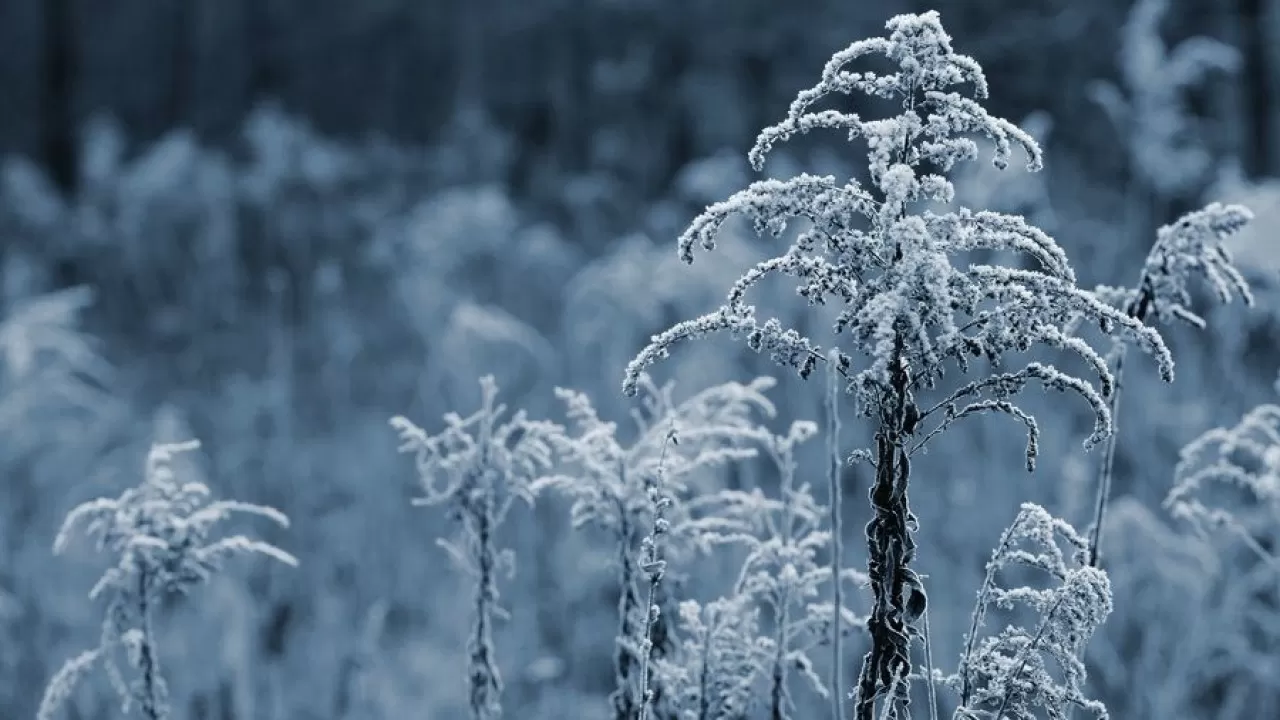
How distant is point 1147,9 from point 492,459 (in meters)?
4.63

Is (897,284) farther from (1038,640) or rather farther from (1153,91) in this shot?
(1153,91)

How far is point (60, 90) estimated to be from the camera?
18.1m

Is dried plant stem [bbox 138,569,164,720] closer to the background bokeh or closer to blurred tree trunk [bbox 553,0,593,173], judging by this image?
the background bokeh

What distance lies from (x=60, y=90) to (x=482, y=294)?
10676 millimetres

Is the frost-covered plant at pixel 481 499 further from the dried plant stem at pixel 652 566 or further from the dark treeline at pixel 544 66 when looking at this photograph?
the dark treeline at pixel 544 66

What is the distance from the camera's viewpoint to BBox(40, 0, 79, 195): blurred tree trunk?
59.5 ft

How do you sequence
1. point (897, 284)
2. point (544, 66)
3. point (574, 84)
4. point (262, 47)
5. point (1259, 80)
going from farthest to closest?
point (262, 47) < point (544, 66) < point (574, 84) < point (1259, 80) < point (897, 284)

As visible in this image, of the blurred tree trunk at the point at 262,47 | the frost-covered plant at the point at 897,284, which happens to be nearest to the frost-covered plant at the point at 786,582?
the frost-covered plant at the point at 897,284

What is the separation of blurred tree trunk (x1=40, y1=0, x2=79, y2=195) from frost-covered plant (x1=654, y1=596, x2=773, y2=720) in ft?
57.1

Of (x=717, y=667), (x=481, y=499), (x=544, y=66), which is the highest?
(x=544, y=66)

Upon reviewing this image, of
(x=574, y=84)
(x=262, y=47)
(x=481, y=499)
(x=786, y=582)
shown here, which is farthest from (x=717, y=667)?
(x=262, y=47)

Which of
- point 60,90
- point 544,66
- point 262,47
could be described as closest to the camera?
point 60,90

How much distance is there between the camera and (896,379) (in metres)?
2.27

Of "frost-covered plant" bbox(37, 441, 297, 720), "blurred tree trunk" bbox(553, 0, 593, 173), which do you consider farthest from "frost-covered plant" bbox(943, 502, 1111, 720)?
"blurred tree trunk" bbox(553, 0, 593, 173)
